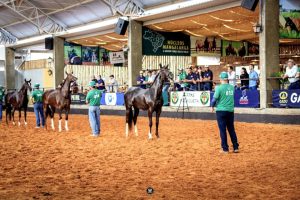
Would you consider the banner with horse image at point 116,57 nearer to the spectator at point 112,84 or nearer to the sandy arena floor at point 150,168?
the spectator at point 112,84

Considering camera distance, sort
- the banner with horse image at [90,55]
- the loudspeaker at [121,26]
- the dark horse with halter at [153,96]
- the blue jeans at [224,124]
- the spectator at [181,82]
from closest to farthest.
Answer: the blue jeans at [224,124], the dark horse with halter at [153,96], the spectator at [181,82], the loudspeaker at [121,26], the banner with horse image at [90,55]

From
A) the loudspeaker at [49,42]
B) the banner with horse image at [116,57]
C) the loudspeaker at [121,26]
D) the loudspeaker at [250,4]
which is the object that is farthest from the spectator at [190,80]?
the loudspeaker at [49,42]

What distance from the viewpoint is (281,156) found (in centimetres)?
945

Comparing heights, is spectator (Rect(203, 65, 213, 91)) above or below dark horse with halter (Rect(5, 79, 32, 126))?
above

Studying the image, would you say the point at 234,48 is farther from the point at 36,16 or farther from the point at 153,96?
the point at 153,96

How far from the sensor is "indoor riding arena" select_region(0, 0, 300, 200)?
7195 mm

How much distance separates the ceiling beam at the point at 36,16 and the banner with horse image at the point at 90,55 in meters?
2.67

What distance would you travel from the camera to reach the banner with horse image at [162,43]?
27.2 metres

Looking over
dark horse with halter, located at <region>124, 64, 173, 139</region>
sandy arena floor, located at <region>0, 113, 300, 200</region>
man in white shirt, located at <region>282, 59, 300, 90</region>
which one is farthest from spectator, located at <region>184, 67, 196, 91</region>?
sandy arena floor, located at <region>0, 113, 300, 200</region>

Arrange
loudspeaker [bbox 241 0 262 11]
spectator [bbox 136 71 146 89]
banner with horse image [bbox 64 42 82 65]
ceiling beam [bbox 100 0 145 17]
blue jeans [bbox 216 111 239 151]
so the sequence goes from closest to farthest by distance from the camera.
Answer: blue jeans [bbox 216 111 239 151]
loudspeaker [bbox 241 0 262 11]
spectator [bbox 136 71 146 89]
ceiling beam [bbox 100 0 145 17]
banner with horse image [bbox 64 42 82 65]

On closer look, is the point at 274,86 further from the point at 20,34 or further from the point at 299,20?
the point at 20,34

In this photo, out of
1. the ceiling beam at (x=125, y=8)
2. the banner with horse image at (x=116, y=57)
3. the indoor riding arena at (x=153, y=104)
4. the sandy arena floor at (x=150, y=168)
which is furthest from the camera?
the banner with horse image at (x=116, y=57)

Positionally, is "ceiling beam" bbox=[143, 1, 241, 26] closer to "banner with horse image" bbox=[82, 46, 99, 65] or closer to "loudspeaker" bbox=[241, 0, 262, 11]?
"loudspeaker" bbox=[241, 0, 262, 11]

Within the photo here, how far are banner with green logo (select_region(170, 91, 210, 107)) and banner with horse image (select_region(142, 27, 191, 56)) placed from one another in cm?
454
